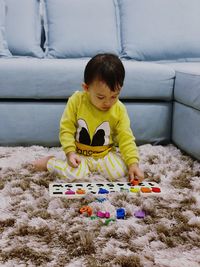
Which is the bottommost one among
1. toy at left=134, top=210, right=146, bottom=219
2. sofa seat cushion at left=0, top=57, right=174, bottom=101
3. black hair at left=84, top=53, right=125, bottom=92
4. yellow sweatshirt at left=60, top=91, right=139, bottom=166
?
toy at left=134, top=210, right=146, bottom=219

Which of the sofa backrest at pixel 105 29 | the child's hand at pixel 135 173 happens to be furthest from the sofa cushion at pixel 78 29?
the child's hand at pixel 135 173

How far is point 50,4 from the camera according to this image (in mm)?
2365

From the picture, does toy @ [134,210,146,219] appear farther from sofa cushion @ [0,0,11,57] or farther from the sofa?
sofa cushion @ [0,0,11,57]

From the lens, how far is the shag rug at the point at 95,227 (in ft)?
3.15

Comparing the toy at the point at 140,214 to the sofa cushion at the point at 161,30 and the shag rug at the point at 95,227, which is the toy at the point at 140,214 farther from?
the sofa cushion at the point at 161,30

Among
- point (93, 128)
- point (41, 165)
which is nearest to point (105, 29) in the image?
point (93, 128)

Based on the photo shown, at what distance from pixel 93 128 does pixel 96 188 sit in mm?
271

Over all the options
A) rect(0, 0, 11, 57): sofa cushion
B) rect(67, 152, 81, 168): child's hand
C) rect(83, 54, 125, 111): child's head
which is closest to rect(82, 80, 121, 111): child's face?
rect(83, 54, 125, 111): child's head

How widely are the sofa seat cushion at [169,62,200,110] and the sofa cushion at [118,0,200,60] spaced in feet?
1.35

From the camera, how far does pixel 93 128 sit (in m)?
1.54

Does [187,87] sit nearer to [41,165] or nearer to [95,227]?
[41,165]

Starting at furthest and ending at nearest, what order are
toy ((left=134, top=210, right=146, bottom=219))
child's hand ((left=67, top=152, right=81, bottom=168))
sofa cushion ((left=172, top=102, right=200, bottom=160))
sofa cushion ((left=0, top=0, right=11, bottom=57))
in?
sofa cushion ((left=0, top=0, right=11, bottom=57)) → sofa cushion ((left=172, top=102, right=200, bottom=160)) → child's hand ((left=67, top=152, right=81, bottom=168)) → toy ((left=134, top=210, right=146, bottom=219))

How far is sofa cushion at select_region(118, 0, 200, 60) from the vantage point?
7.75 ft

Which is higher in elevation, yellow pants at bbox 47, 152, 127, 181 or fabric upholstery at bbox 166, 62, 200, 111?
fabric upholstery at bbox 166, 62, 200, 111
